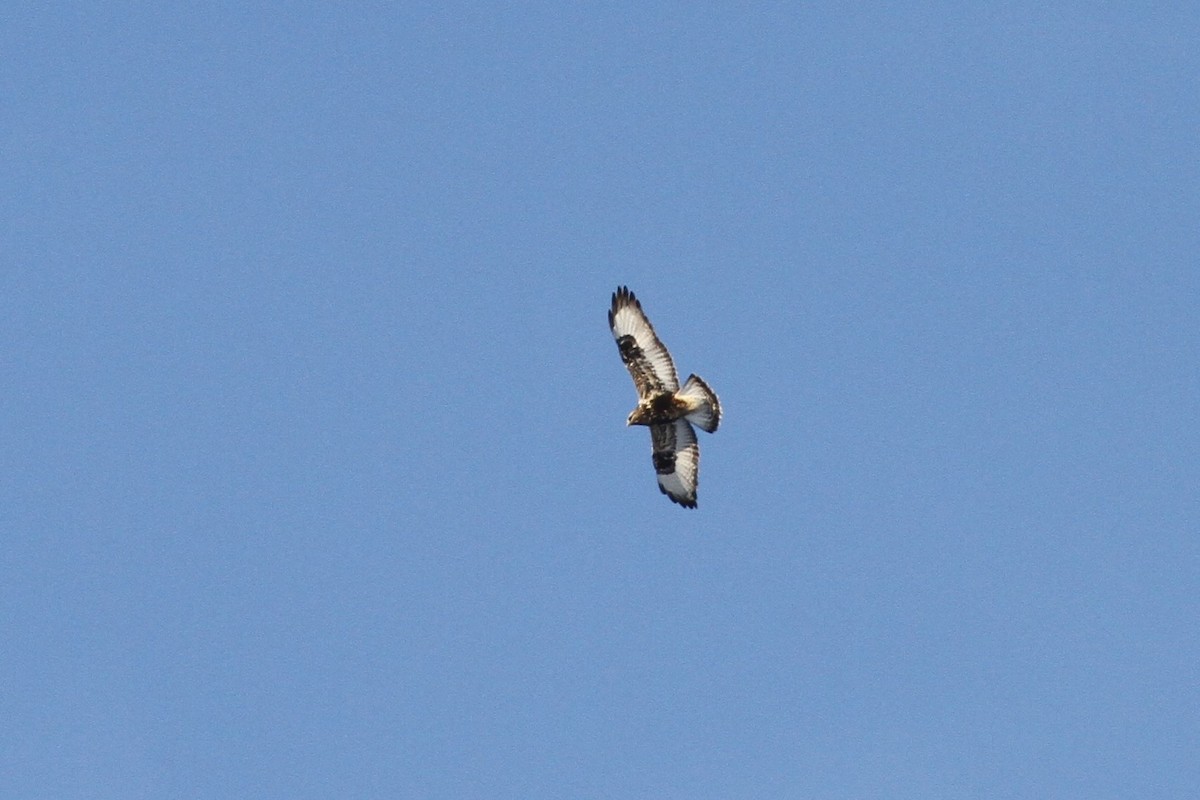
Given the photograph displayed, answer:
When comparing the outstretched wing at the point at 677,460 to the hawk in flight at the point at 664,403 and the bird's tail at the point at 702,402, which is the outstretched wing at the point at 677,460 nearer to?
the hawk in flight at the point at 664,403

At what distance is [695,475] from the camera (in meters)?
38.5

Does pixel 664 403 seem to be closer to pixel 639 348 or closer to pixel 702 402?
pixel 702 402

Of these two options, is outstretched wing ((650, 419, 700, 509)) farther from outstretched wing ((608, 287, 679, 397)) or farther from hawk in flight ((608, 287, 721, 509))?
outstretched wing ((608, 287, 679, 397))

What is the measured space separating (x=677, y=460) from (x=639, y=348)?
8.61 feet

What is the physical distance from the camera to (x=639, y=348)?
3800cm

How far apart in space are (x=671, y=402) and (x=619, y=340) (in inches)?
83.3

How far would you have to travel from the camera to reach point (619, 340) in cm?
3822

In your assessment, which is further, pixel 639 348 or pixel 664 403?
pixel 639 348

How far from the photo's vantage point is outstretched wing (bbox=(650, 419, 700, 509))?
37938 mm

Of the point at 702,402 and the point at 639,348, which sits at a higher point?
the point at 639,348

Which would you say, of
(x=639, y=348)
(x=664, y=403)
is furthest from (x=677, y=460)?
(x=639, y=348)

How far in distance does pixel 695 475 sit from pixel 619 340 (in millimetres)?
3408

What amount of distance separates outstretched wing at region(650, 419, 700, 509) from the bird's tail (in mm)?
796

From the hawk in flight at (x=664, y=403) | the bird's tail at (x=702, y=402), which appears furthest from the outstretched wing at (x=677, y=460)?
the bird's tail at (x=702, y=402)
